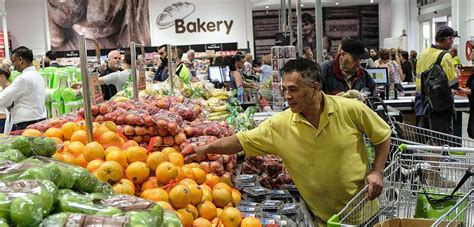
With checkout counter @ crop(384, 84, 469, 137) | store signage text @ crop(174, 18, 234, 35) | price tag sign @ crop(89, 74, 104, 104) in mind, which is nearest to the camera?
price tag sign @ crop(89, 74, 104, 104)

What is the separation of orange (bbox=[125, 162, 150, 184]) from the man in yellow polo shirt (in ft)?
1.73

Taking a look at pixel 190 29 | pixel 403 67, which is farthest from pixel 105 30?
pixel 403 67

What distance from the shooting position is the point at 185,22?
2080 centimetres

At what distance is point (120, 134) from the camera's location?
10.7ft

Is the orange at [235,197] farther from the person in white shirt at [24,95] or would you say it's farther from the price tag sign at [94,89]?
the person in white shirt at [24,95]

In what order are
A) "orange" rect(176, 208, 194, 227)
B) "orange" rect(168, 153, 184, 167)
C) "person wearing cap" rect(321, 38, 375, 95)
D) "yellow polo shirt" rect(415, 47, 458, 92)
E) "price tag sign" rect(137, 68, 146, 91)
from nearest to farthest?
"orange" rect(176, 208, 194, 227)
"orange" rect(168, 153, 184, 167)
"person wearing cap" rect(321, 38, 375, 95)
"price tag sign" rect(137, 68, 146, 91)
"yellow polo shirt" rect(415, 47, 458, 92)

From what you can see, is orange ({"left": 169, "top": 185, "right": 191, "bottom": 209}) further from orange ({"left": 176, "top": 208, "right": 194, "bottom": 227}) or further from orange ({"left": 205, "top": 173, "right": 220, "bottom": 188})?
orange ({"left": 205, "top": 173, "right": 220, "bottom": 188})

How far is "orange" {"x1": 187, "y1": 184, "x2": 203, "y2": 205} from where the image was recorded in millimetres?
2529

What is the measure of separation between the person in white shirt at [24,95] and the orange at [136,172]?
14.7 ft

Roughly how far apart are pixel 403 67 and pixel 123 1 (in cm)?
1045

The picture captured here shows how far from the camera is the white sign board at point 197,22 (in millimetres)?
20641

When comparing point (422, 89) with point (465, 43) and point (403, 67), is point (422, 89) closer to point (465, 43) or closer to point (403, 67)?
point (403, 67)

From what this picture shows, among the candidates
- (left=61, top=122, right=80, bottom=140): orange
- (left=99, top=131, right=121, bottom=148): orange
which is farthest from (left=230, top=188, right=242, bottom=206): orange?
(left=61, top=122, right=80, bottom=140): orange

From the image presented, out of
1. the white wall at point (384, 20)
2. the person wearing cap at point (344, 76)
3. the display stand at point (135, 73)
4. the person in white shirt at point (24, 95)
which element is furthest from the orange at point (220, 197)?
the white wall at point (384, 20)
